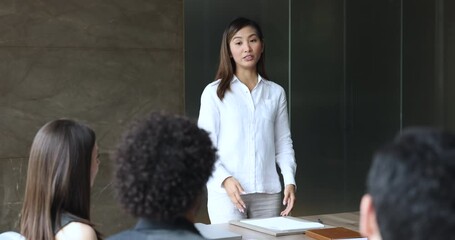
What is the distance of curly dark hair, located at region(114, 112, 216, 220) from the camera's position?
1617mm

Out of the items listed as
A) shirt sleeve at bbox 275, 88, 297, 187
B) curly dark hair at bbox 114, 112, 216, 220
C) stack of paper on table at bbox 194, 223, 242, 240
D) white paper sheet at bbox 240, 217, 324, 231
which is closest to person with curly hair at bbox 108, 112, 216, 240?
curly dark hair at bbox 114, 112, 216, 220

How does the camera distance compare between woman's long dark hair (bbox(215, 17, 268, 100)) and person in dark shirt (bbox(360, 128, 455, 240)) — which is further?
woman's long dark hair (bbox(215, 17, 268, 100))

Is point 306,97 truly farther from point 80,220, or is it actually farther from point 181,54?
point 80,220

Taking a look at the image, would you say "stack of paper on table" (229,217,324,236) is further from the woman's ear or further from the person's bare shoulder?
the woman's ear

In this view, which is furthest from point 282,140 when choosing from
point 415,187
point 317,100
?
point 317,100

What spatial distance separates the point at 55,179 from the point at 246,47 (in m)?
1.46

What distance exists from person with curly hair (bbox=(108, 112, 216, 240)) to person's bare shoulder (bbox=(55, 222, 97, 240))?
1.76 ft

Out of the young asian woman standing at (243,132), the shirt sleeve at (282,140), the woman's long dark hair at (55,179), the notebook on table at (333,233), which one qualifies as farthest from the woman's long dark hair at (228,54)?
the woman's long dark hair at (55,179)

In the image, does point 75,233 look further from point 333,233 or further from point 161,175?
point 333,233

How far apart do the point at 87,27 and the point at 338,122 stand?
2503 mm

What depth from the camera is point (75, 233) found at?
2197mm

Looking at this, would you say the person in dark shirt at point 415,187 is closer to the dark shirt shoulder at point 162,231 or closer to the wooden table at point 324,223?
the dark shirt shoulder at point 162,231

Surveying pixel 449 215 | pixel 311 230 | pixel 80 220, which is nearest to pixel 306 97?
pixel 311 230

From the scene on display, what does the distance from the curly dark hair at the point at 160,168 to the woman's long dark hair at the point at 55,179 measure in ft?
1.90
